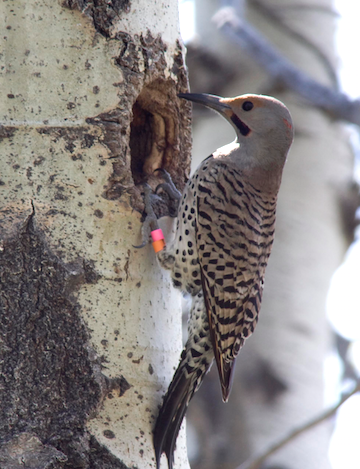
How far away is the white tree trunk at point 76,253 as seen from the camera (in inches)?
69.9

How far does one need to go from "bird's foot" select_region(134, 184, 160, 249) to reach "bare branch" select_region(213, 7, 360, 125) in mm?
1544

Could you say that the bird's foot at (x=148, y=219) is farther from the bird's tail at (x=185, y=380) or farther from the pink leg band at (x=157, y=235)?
the bird's tail at (x=185, y=380)

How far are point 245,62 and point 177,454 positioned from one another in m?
3.31

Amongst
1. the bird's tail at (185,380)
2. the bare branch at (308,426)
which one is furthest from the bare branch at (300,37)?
the bare branch at (308,426)

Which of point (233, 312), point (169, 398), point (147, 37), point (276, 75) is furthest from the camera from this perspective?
point (276, 75)

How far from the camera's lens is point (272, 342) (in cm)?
395

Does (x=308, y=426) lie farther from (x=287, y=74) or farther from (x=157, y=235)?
(x=287, y=74)

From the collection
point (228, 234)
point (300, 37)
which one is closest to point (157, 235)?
point (228, 234)

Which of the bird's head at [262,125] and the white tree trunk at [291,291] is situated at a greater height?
the bird's head at [262,125]

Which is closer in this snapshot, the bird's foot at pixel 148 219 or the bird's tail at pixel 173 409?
the bird's tail at pixel 173 409

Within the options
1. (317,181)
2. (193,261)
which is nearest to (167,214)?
(193,261)

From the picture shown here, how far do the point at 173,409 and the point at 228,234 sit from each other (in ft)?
2.87

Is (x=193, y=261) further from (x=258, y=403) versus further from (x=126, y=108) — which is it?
(x=258, y=403)

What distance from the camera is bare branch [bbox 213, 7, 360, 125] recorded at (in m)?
3.59
